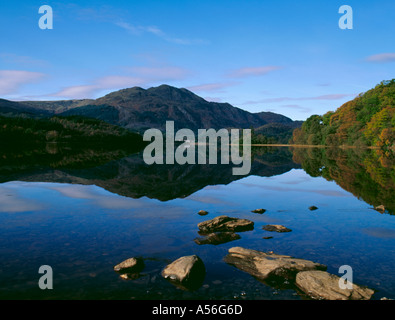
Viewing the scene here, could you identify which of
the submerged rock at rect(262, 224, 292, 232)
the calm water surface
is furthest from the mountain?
the submerged rock at rect(262, 224, 292, 232)

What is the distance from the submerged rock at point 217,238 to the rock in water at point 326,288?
6.28 m

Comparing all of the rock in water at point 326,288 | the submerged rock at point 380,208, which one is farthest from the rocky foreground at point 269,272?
the submerged rock at point 380,208

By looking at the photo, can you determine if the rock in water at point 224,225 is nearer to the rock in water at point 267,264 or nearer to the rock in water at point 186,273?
the rock in water at point 267,264

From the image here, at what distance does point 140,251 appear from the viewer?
674 inches

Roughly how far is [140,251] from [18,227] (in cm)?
1011

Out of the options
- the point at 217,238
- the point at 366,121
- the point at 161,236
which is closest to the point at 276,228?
the point at 217,238

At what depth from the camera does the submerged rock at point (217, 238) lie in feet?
61.3

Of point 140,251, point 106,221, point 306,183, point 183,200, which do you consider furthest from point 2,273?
point 306,183

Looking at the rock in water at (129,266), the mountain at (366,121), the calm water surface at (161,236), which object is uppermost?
the mountain at (366,121)

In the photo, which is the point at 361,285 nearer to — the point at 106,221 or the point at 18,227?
the point at 106,221

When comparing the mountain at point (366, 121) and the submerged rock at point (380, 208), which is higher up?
the mountain at point (366, 121)

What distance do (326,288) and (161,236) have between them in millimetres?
10622

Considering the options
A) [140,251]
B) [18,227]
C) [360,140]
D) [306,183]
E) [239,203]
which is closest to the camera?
[140,251]

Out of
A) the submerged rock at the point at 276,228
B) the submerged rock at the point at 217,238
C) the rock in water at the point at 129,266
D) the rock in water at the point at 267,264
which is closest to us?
the rock in water at the point at 267,264
